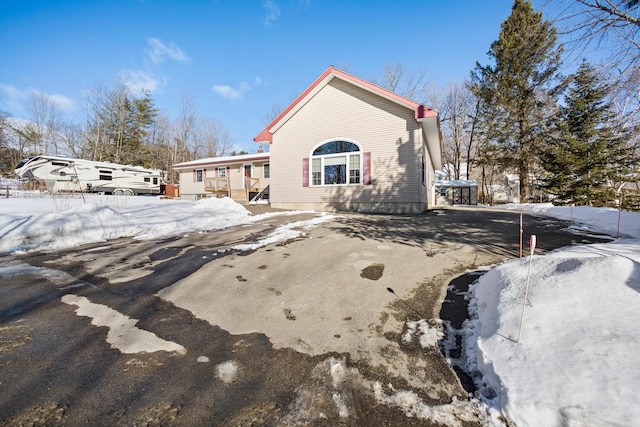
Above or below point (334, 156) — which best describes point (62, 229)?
below

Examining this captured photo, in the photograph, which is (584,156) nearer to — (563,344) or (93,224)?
(563,344)

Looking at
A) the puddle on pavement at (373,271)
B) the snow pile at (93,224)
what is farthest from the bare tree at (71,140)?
the puddle on pavement at (373,271)

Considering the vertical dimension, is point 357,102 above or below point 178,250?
above

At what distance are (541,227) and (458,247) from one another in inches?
140

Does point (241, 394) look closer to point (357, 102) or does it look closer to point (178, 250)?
point (178, 250)

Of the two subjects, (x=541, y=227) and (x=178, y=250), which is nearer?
(x=178, y=250)

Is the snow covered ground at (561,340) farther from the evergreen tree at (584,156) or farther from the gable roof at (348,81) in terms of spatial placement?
the evergreen tree at (584,156)

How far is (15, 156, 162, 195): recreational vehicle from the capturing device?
1681 centimetres

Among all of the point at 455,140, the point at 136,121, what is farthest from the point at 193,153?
the point at 455,140

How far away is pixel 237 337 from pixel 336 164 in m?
9.74

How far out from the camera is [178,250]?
5578 mm

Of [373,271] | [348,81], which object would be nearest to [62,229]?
[373,271]

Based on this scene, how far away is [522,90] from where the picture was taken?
18797 millimetres

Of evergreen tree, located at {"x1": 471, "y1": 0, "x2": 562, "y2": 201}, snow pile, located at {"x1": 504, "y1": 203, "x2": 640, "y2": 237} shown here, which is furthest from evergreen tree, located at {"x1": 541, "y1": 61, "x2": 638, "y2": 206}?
snow pile, located at {"x1": 504, "y1": 203, "x2": 640, "y2": 237}
